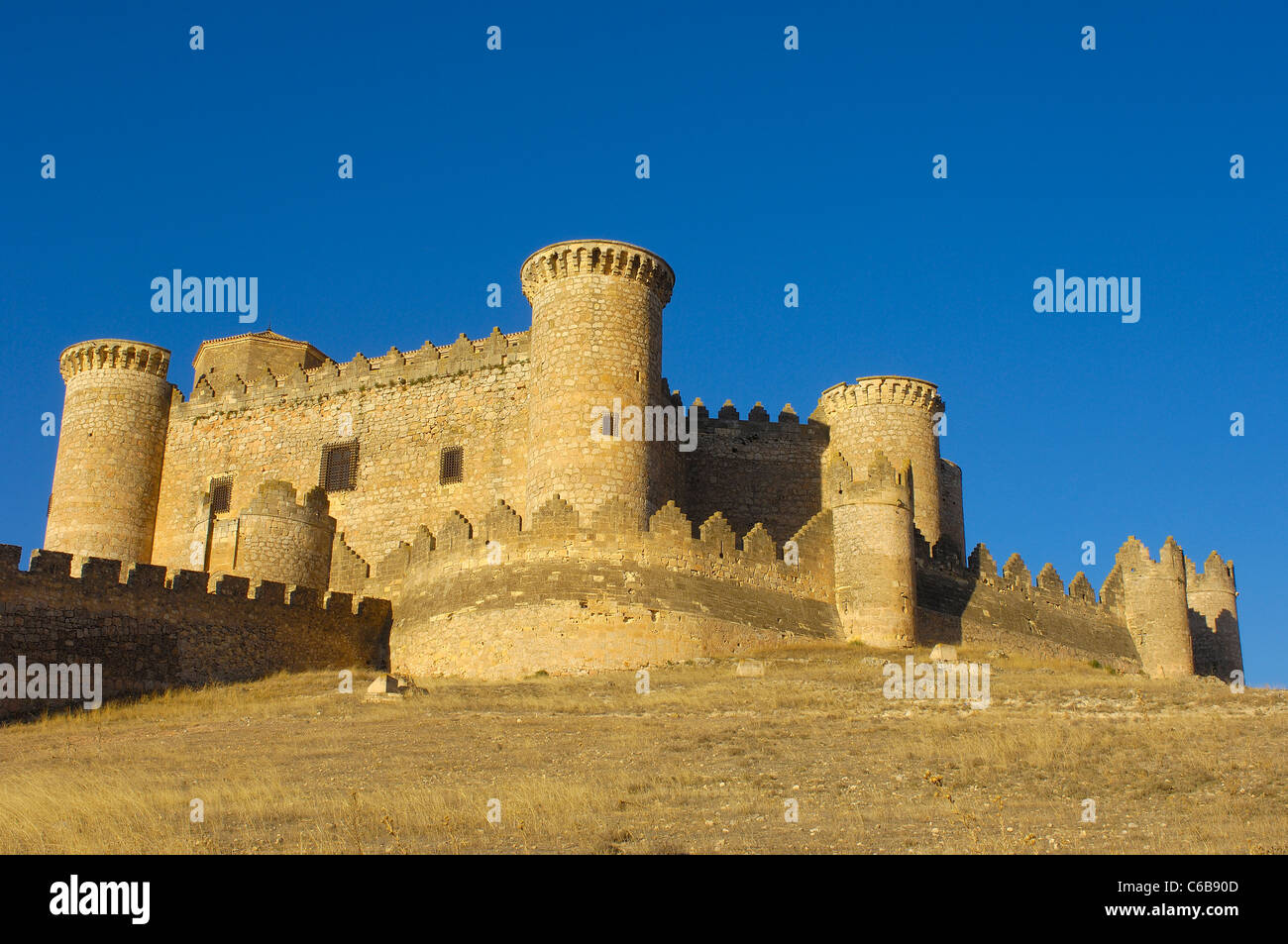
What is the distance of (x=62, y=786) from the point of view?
16.0m

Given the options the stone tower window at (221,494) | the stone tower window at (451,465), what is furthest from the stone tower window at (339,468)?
the stone tower window at (221,494)

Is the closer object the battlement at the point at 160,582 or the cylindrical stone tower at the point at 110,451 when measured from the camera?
the battlement at the point at 160,582

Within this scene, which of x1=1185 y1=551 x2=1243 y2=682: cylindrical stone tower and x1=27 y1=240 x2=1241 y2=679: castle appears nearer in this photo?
x1=27 y1=240 x2=1241 y2=679: castle

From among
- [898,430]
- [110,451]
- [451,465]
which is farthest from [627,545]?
[110,451]

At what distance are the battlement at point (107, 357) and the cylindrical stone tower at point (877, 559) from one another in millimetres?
21776

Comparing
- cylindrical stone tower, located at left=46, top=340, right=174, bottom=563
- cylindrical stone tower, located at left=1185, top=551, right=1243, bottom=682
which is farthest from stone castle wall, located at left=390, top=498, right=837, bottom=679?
cylindrical stone tower, located at left=1185, top=551, right=1243, bottom=682

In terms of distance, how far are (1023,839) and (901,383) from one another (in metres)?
28.6

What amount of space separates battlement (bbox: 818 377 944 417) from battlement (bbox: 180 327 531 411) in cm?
957

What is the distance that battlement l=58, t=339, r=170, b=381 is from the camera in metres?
40.1

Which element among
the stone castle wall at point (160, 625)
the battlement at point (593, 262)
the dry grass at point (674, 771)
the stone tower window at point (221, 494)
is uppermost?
the battlement at point (593, 262)

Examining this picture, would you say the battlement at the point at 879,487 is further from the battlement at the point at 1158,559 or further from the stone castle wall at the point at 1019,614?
the battlement at the point at 1158,559

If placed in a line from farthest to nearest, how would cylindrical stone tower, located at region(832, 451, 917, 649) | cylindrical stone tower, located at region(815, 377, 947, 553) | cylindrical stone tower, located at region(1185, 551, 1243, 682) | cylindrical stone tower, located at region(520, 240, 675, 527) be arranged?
cylindrical stone tower, located at region(1185, 551, 1243, 682) < cylindrical stone tower, located at region(815, 377, 947, 553) < cylindrical stone tower, located at region(832, 451, 917, 649) < cylindrical stone tower, located at region(520, 240, 675, 527)

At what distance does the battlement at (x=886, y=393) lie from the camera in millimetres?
39188

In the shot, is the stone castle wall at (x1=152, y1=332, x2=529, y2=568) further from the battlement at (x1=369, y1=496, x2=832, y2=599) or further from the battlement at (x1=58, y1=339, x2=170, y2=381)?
the battlement at (x1=369, y1=496, x2=832, y2=599)
